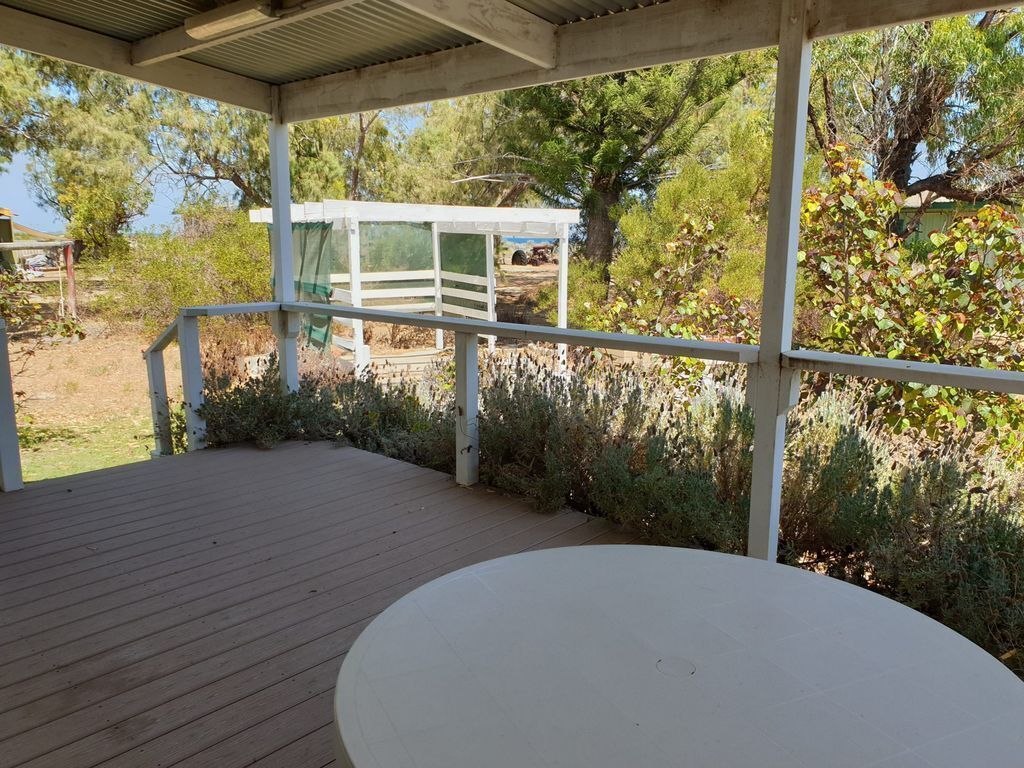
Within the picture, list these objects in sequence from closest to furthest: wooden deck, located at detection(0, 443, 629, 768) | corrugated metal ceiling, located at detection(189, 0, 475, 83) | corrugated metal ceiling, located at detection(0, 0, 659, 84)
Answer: wooden deck, located at detection(0, 443, 629, 768) → corrugated metal ceiling, located at detection(0, 0, 659, 84) → corrugated metal ceiling, located at detection(189, 0, 475, 83)

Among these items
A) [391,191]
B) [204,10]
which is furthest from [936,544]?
[391,191]

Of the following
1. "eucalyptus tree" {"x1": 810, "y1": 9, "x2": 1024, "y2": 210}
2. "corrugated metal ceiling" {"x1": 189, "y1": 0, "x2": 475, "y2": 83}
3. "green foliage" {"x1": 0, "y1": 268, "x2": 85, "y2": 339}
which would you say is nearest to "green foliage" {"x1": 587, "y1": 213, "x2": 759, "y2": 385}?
"eucalyptus tree" {"x1": 810, "y1": 9, "x2": 1024, "y2": 210}

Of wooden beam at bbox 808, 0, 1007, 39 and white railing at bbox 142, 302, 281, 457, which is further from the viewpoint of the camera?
white railing at bbox 142, 302, 281, 457

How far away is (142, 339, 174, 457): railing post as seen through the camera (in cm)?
459

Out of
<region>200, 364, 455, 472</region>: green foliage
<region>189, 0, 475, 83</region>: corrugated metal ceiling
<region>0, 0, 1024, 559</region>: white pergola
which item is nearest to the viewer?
<region>0, 0, 1024, 559</region>: white pergola

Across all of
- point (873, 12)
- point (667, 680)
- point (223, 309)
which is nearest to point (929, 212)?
point (873, 12)

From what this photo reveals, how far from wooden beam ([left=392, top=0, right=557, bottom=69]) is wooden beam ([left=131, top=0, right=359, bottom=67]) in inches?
14.2

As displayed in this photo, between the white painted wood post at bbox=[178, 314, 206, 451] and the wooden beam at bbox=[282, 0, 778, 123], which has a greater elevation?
the wooden beam at bbox=[282, 0, 778, 123]

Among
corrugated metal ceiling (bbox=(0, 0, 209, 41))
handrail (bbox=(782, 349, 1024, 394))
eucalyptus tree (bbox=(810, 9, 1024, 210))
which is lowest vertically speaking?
handrail (bbox=(782, 349, 1024, 394))

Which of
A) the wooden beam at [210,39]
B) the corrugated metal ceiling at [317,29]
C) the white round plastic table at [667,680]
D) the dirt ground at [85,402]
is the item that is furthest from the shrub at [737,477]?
the dirt ground at [85,402]

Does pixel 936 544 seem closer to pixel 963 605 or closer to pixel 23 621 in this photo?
pixel 963 605

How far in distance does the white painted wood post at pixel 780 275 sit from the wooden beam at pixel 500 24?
1148mm

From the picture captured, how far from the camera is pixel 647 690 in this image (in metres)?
1.14

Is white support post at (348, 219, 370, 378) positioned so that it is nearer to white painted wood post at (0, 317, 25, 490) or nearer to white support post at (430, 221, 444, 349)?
white support post at (430, 221, 444, 349)
